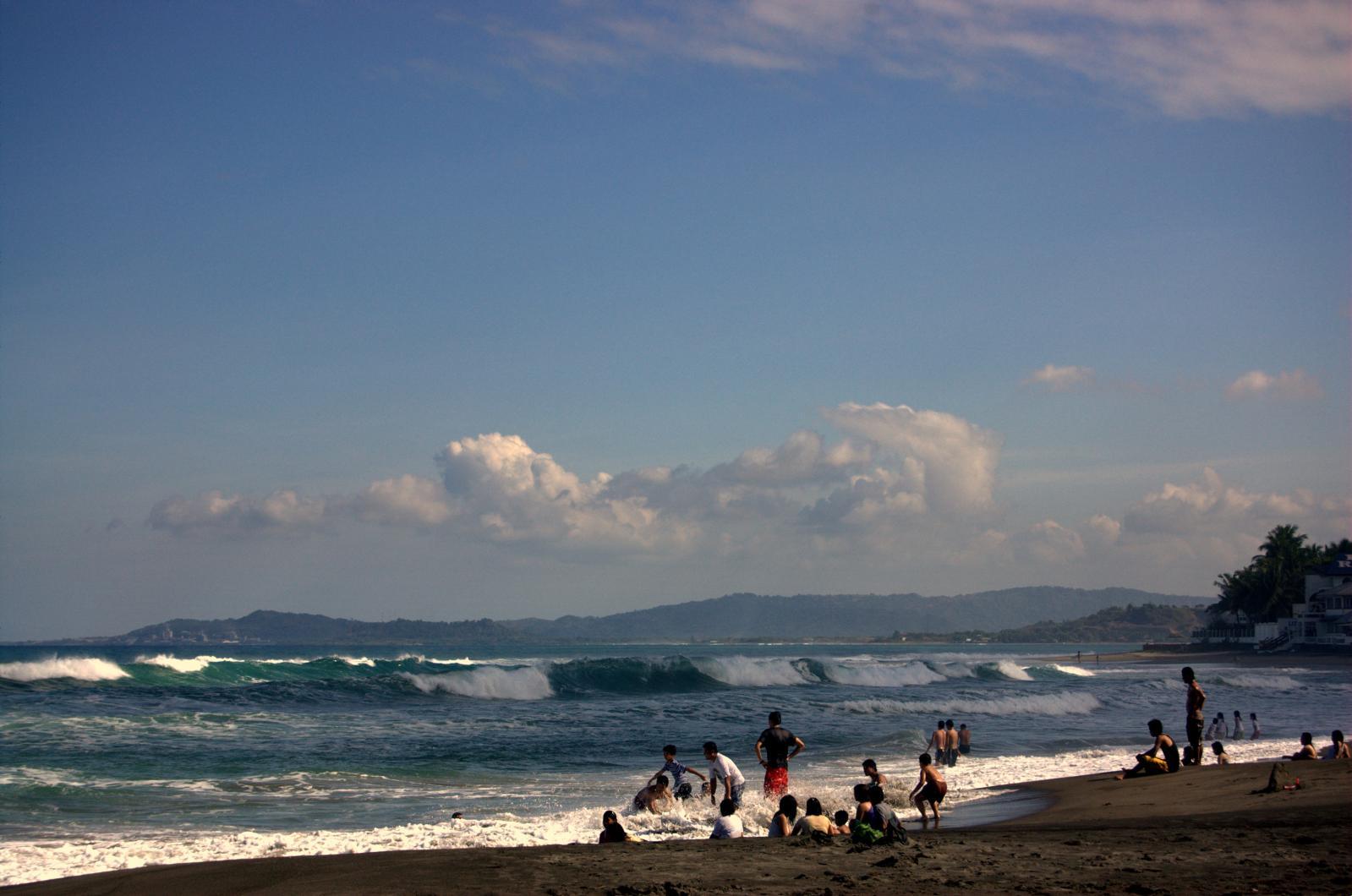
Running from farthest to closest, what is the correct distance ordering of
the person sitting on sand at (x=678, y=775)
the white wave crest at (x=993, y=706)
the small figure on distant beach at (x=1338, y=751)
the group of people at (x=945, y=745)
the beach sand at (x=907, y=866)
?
the white wave crest at (x=993, y=706) → the group of people at (x=945, y=745) → the small figure on distant beach at (x=1338, y=751) → the person sitting on sand at (x=678, y=775) → the beach sand at (x=907, y=866)

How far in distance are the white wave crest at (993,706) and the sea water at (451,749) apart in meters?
0.18

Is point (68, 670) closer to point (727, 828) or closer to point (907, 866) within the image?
point (727, 828)

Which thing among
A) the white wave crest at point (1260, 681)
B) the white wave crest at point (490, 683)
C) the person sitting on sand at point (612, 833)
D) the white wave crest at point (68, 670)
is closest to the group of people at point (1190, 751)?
the person sitting on sand at point (612, 833)

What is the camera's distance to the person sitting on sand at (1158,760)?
17.7 metres

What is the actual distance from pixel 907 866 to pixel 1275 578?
113910 mm

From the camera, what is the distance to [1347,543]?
11812cm

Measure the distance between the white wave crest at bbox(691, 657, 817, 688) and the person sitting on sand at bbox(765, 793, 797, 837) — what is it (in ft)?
154

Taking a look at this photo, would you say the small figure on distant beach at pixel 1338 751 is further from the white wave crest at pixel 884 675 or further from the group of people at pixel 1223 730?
the white wave crest at pixel 884 675

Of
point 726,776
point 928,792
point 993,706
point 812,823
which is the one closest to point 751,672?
point 993,706

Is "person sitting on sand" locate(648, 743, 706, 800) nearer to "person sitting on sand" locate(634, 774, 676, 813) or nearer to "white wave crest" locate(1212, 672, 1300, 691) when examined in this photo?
"person sitting on sand" locate(634, 774, 676, 813)

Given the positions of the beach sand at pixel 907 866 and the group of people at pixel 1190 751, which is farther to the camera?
the group of people at pixel 1190 751

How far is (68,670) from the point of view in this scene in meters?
53.8

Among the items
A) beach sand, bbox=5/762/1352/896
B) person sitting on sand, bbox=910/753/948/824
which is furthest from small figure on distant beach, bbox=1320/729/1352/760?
person sitting on sand, bbox=910/753/948/824

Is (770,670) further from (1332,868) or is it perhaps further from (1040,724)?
(1332,868)
